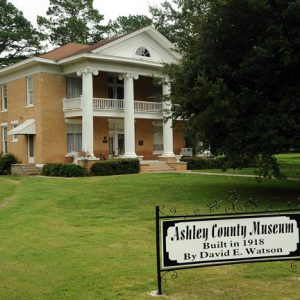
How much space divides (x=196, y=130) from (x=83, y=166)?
50.7 ft

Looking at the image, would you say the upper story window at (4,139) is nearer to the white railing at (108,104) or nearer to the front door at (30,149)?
the front door at (30,149)

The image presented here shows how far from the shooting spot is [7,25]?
5819 cm

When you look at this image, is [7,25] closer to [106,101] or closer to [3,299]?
[106,101]

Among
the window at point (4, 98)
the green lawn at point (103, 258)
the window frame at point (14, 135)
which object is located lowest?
the green lawn at point (103, 258)

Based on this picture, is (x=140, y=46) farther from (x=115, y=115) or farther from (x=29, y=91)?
(x=29, y=91)

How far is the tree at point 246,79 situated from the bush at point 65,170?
45.0 ft

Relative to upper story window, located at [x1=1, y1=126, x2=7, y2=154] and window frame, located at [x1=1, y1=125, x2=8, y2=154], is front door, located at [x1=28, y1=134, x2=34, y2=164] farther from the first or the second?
upper story window, located at [x1=1, y1=126, x2=7, y2=154]

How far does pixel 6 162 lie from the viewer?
3416cm

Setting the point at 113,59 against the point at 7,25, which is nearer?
the point at 113,59

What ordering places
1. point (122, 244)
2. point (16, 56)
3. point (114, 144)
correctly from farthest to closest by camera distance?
point (16, 56) < point (114, 144) < point (122, 244)

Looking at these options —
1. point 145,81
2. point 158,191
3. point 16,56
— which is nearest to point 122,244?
point 158,191

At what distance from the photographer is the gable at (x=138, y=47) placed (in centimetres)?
3247

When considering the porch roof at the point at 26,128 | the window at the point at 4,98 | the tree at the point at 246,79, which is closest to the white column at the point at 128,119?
the porch roof at the point at 26,128

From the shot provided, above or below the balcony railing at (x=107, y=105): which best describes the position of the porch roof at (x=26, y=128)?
below
